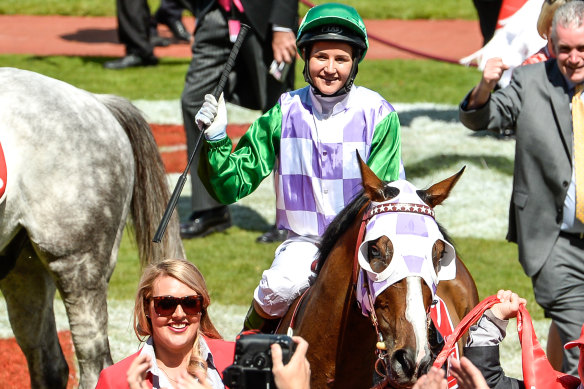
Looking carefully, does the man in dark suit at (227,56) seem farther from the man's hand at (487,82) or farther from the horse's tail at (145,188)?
the man's hand at (487,82)

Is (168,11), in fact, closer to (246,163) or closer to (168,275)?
(246,163)

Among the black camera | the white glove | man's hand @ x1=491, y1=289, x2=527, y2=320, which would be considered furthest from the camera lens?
the white glove

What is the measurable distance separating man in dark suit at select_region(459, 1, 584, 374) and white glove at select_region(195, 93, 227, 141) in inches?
53.6

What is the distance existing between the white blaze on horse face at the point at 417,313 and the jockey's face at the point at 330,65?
1140 millimetres

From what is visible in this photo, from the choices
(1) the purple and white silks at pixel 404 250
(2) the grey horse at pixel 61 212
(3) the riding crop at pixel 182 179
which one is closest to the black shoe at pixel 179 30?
(2) the grey horse at pixel 61 212

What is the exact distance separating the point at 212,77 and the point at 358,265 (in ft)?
15.6

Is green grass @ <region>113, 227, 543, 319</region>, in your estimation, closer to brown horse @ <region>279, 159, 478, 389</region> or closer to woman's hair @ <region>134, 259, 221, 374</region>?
brown horse @ <region>279, 159, 478, 389</region>

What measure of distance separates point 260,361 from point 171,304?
2.16 feet

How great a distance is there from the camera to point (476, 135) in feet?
36.8

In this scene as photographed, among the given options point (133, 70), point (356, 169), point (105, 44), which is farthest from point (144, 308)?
point (105, 44)

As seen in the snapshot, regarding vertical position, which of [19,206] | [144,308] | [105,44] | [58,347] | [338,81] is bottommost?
[105,44]

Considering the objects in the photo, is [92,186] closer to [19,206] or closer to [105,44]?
[19,206]

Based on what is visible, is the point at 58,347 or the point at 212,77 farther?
the point at 212,77

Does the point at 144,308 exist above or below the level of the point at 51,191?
above
